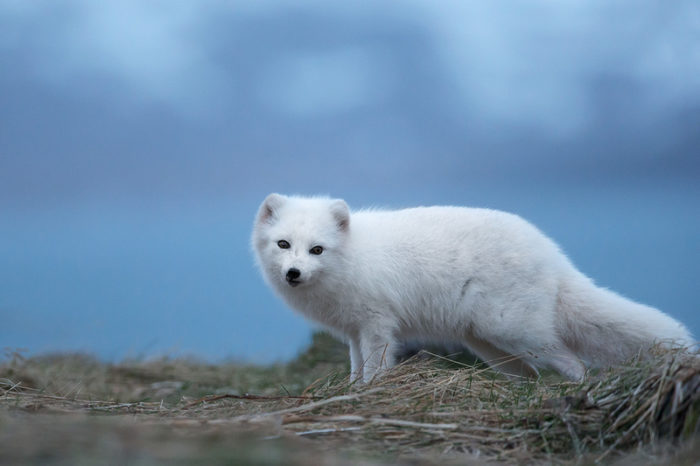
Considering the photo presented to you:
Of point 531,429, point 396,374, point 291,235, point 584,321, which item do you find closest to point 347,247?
point 291,235

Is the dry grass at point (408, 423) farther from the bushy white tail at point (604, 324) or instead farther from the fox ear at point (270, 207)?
the fox ear at point (270, 207)

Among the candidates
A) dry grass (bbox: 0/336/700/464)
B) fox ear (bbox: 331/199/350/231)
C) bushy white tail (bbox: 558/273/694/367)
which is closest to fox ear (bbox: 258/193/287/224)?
fox ear (bbox: 331/199/350/231)

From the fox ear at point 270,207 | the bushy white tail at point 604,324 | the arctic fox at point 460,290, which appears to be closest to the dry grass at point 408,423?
the arctic fox at point 460,290

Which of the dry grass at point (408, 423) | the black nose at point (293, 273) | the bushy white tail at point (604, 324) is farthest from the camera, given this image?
the bushy white tail at point (604, 324)

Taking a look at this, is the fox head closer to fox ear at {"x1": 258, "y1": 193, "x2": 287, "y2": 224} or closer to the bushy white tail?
fox ear at {"x1": 258, "y1": 193, "x2": 287, "y2": 224}

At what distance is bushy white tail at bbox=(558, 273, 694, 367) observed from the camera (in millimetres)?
4633

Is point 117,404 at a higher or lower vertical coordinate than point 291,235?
lower

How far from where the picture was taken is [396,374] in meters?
3.57

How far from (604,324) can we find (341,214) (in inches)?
81.0

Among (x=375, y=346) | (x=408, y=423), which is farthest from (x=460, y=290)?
→ (x=408, y=423)

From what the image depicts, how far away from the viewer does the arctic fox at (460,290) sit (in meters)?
4.73

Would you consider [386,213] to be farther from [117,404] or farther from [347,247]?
[117,404]

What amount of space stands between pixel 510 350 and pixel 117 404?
9.33 feet

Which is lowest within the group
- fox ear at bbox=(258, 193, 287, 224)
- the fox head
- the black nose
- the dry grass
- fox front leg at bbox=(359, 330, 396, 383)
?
the dry grass
